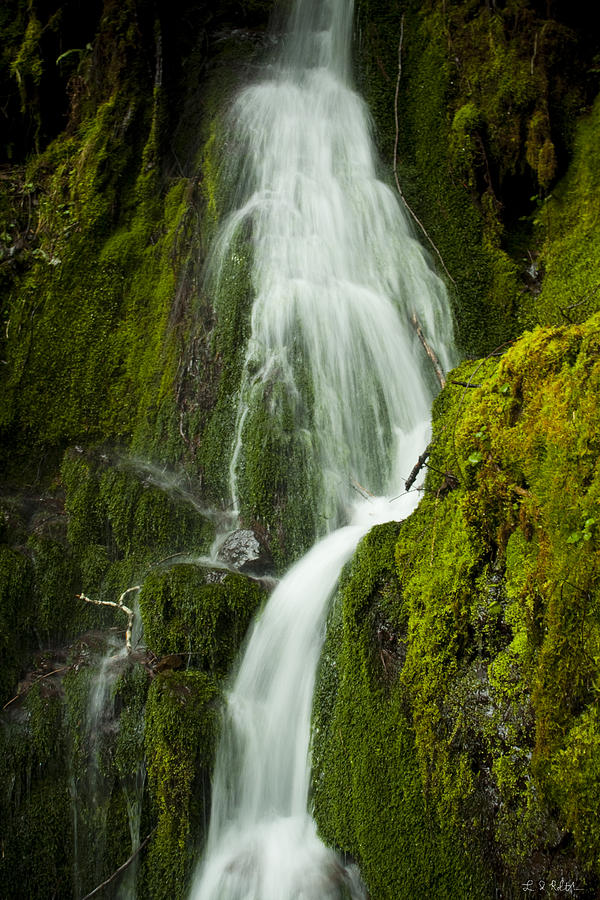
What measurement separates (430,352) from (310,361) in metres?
1.25

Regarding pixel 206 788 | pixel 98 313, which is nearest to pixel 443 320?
pixel 98 313

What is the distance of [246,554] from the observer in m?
5.67

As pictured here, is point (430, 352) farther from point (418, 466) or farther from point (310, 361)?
point (418, 466)

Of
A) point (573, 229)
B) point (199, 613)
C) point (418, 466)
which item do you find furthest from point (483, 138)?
point (199, 613)

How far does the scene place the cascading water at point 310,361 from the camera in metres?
4.27

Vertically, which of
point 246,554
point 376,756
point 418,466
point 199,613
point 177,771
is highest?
point 418,466

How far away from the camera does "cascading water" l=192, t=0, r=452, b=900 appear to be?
14.0ft

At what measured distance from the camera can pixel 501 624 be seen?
3219 millimetres

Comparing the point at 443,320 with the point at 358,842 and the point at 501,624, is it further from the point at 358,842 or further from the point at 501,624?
the point at 358,842

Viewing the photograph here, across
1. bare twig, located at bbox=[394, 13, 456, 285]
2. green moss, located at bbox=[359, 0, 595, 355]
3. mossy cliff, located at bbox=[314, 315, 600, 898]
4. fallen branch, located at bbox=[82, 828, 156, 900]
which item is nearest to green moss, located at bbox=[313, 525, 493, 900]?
mossy cliff, located at bbox=[314, 315, 600, 898]

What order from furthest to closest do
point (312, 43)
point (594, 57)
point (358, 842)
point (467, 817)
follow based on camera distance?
point (312, 43)
point (594, 57)
point (358, 842)
point (467, 817)

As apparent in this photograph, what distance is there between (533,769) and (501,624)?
63 cm

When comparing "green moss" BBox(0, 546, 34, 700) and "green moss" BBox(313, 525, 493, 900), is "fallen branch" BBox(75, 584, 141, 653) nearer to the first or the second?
"green moss" BBox(0, 546, 34, 700)

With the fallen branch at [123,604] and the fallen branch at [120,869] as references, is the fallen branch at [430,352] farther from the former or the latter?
the fallen branch at [120,869]
